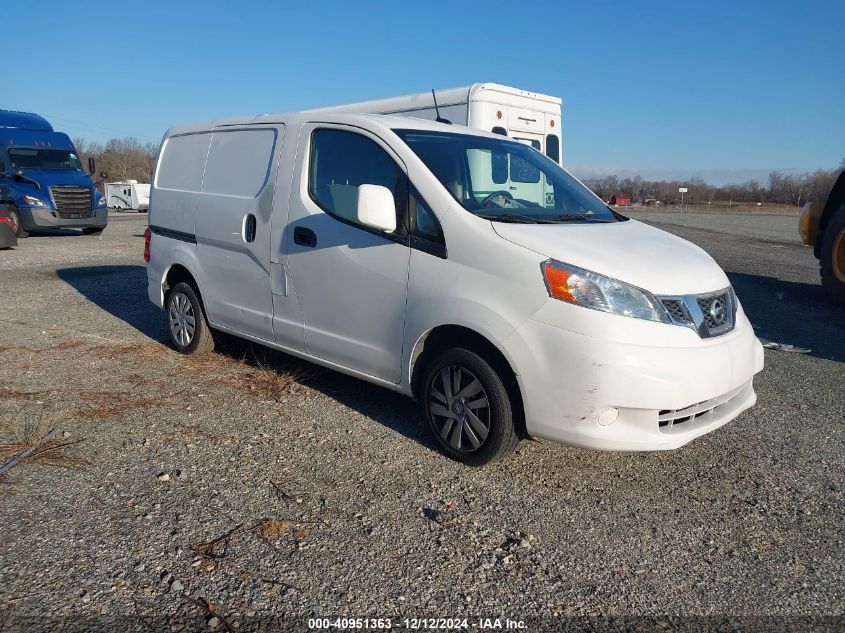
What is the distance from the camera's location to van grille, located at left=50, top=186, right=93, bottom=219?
18.7 m

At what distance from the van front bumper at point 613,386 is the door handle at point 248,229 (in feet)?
8.04

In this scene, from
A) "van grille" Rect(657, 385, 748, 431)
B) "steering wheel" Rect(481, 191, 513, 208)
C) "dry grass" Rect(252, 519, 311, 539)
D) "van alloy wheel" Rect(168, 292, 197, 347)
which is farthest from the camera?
"van alloy wheel" Rect(168, 292, 197, 347)

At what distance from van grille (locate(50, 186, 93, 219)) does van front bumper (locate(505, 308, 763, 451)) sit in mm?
18331

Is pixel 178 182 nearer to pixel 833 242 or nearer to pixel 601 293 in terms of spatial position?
pixel 601 293

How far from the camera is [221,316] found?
5.82m

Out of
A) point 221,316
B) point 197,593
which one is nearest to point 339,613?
point 197,593

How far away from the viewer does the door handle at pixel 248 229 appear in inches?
208

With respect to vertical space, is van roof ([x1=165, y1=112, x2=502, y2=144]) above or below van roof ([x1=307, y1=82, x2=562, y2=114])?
below

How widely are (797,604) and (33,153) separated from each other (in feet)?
67.9

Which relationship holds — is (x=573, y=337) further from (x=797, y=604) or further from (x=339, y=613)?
(x=339, y=613)

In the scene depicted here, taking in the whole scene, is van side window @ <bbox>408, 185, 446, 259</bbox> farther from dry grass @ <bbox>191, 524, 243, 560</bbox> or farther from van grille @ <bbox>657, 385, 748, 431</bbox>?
dry grass @ <bbox>191, 524, 243, 560</bbox>

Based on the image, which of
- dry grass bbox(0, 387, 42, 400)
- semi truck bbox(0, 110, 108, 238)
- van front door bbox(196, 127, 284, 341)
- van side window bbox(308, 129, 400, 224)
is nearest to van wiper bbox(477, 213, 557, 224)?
van side window bbox(308, 129, 400, 224)

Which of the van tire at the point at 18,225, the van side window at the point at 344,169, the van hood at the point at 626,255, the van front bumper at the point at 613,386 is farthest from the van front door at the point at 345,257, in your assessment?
the van tire at the point at 18,225

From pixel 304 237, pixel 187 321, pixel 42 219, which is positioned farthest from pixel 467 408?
pixel 42 219
